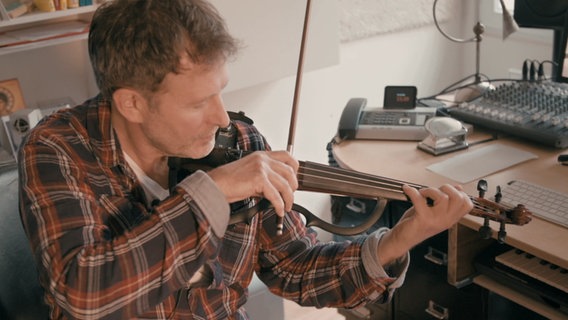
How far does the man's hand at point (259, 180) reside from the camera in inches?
43.2

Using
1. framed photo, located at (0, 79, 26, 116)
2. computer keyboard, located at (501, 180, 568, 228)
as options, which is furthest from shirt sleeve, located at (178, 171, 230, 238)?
framed photo, located at (0, 79, 26, 116)

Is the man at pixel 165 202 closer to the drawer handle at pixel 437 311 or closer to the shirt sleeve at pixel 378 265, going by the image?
the shirt sleeve at pixel 378 265

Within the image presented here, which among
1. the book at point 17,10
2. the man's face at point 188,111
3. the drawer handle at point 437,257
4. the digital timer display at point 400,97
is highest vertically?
the book at point 17,10

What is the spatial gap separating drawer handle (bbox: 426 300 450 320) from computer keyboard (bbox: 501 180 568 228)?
0.36 m

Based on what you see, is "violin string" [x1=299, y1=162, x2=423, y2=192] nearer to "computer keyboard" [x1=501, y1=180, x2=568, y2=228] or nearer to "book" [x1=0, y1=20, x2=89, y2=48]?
"computer keyboard" [x1=501, y1=180, x2=568, y2=228]

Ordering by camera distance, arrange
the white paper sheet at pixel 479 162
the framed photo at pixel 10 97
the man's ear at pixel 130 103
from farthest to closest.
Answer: the framed photo at pixel 10 97 < the white paper sheet at pixel 479 162 < the man's ear at pixel 130 103

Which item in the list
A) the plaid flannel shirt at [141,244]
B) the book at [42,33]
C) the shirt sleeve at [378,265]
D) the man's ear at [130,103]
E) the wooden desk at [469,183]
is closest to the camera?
the plaid flannel shirt at [141,244]

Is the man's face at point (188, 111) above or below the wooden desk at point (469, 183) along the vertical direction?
above

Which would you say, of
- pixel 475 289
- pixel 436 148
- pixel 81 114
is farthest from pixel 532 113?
pixel 81 114

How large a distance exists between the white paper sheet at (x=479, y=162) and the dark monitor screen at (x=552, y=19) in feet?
0.95

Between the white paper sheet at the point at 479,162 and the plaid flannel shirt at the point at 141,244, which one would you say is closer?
the plaid flannel shirt at the point at 141,244

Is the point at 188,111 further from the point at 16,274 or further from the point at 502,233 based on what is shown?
the point at 502,233

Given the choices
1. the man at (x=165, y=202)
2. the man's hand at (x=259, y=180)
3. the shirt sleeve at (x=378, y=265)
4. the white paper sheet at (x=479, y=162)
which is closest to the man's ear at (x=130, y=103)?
the man at (x=165, y=202)

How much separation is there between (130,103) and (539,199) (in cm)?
88
